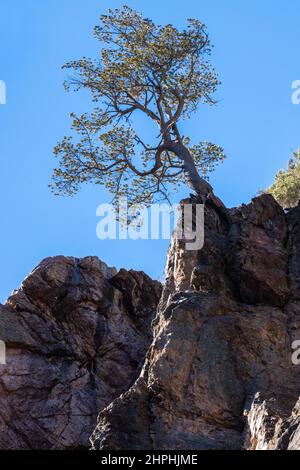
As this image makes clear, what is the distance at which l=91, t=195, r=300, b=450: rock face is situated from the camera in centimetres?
1850

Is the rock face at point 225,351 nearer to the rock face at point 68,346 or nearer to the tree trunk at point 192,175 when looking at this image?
the tree trunk at point 192,175

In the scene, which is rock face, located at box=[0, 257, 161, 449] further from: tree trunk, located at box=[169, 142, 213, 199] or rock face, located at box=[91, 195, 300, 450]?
rock face, located at box=[91, 195, 300, 450]

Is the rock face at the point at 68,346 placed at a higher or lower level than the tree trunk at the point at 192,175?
lower

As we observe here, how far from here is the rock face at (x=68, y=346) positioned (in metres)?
27.7

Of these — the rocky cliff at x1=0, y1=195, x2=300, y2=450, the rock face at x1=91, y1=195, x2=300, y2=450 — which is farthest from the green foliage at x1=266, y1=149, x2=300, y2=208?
the rock face at x1=91, y1=195, x2=300, y2=450

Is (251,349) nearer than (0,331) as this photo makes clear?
Yes

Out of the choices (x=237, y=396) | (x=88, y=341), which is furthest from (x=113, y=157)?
(x=237, y=396)

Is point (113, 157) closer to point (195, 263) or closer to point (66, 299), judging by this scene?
point (66, 299)

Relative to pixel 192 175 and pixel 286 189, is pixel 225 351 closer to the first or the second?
pixel 192 175

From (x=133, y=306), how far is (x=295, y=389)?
40.5ft

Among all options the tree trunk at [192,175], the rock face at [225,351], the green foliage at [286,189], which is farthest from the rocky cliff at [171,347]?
the green foliage at [286,189]

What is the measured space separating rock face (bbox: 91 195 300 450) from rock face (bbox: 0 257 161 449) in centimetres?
603

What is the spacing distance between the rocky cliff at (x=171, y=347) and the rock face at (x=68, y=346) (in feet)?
0.12

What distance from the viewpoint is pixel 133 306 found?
31266 mm
